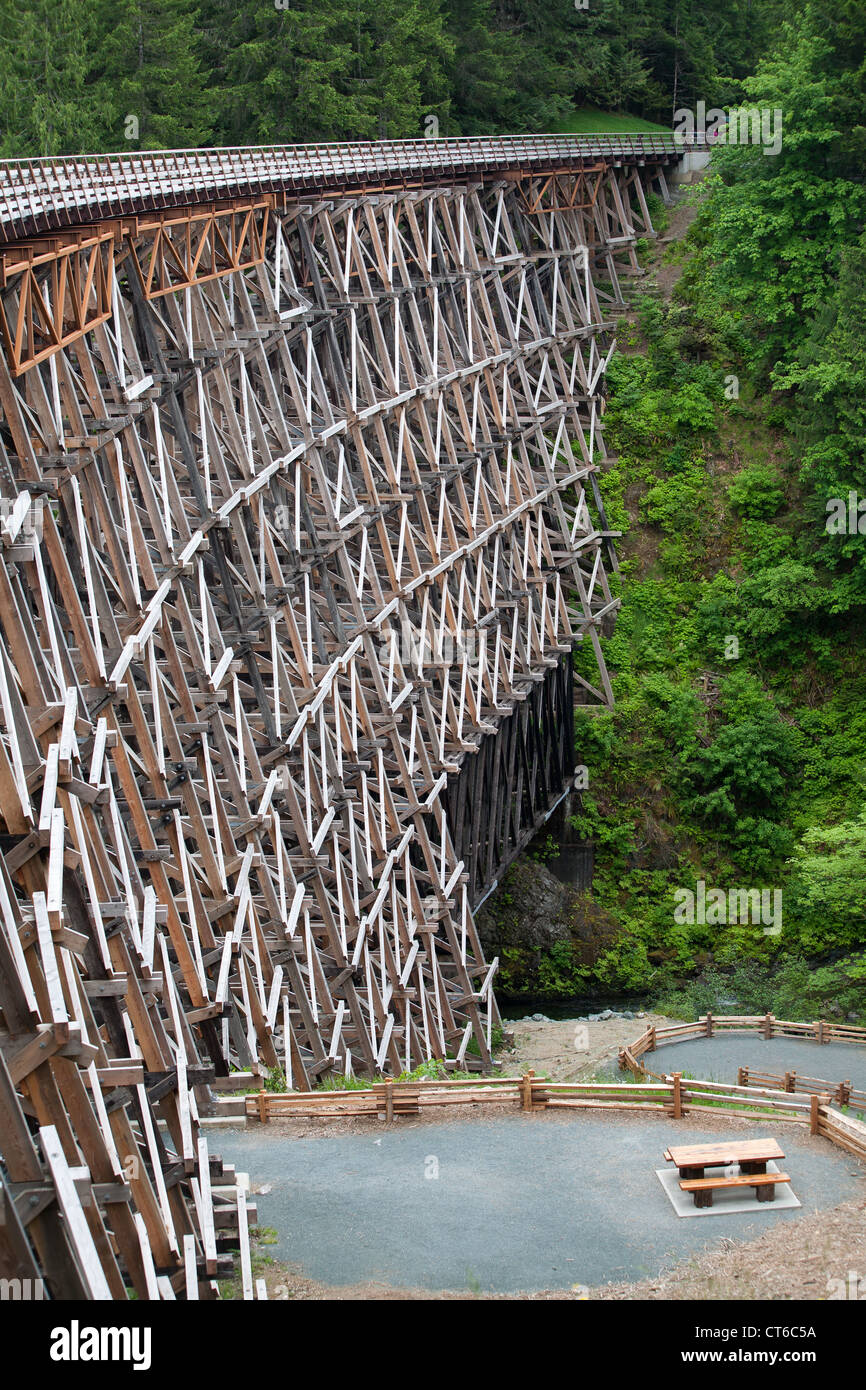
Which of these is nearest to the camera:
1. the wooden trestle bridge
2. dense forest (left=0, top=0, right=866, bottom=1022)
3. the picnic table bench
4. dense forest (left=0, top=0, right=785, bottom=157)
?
the wooden trestle bridge

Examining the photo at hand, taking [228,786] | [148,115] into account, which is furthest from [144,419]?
[148,115]

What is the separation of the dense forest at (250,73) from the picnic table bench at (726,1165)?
22.8 m

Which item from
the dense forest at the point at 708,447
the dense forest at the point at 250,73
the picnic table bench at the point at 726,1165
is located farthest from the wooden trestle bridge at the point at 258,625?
the dense forest at the point at 250,73

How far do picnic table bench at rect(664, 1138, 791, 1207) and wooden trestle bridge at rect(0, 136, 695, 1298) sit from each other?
3.84 metres

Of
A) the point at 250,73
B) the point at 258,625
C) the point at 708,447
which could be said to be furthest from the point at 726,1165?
the point at 250,73

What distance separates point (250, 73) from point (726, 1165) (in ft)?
92.7

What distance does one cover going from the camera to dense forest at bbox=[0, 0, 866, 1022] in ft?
97.1

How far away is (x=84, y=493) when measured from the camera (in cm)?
1423

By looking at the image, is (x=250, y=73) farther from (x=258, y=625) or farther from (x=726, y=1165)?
(x=726, y=1165)

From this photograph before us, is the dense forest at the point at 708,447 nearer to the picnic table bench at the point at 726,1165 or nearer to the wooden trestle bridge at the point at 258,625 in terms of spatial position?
the wooden trestle bridge at the point at 258,625

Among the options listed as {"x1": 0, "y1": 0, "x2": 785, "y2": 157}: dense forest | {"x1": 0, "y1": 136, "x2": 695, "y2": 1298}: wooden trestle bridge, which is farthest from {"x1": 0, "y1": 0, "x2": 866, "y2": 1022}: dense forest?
{"x1": 0, "y1": 136, "x2": 695, "y2": 1298}: wooden trestle bridge

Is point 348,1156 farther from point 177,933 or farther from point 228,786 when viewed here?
point 228,786

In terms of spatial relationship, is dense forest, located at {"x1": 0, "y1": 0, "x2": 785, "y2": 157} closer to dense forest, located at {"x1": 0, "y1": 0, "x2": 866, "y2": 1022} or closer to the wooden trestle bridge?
dense forest, located at {"x1": 0, "y1": 0, "x2": 866, "y2": 1022}

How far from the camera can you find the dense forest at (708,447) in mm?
29609
